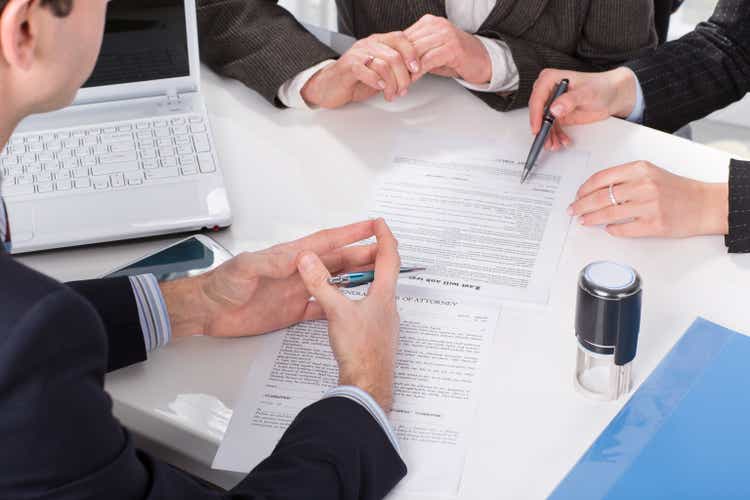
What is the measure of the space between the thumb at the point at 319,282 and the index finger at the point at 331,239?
27 millimetres

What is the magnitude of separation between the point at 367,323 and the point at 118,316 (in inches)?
11.6

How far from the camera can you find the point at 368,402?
1036mm

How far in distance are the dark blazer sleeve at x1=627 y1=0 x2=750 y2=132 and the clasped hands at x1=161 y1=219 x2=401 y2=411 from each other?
0.64 metres

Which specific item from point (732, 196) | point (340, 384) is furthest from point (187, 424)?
point (732, 196)

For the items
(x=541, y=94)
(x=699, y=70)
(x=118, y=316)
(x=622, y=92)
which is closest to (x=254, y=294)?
(x=118, y=316)

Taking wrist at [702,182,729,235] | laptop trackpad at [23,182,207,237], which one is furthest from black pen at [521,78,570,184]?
laptop trackpad at [23,182,207,237]

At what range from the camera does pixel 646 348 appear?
3.76 feet

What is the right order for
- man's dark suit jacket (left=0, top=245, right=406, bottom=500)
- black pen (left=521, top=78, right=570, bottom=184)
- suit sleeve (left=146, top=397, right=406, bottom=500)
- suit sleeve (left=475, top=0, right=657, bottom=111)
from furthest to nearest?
suit sleeve (left=475, top=0, right=657, bottom=111) < black pen (left=521, top=78, right=570, bottom=184) < suit sleeve (left=146, top=397, right=406, bottom=500) < man's dark suit jacket (left=0, top=245, right=406, bottom=500)

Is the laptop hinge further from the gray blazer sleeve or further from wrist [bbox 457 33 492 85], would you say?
wrist [bbox 457 33 492 85]

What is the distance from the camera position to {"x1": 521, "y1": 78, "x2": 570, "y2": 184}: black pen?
55.4 inches

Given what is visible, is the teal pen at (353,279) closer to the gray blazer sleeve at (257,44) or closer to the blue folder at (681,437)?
the blue folder at (681,437)

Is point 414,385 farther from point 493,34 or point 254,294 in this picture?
point 493,34

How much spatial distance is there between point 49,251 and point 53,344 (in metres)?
0.58

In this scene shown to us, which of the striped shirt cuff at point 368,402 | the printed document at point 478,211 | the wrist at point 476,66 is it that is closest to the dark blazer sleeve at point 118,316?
the striped shirt cuff at point 368,402
